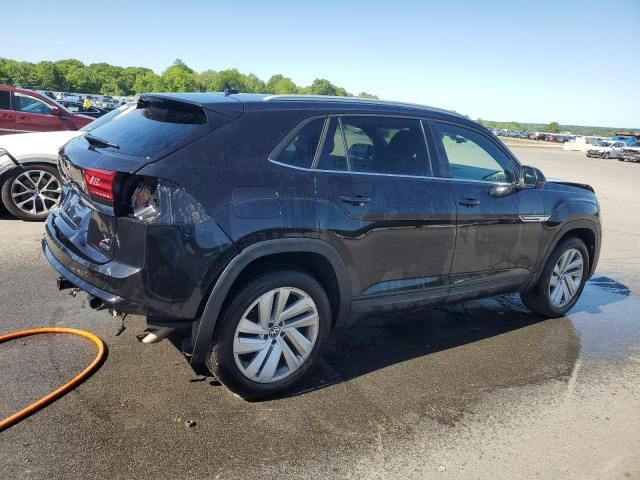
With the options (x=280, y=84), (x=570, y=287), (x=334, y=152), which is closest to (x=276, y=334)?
(x=334, y=152)

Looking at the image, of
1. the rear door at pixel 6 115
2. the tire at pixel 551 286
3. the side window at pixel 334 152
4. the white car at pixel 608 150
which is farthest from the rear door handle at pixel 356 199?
the white car at pixel 608 150

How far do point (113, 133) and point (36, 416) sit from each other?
1.74 m

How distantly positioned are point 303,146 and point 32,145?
5.15m

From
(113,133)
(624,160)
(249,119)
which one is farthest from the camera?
(624,160)

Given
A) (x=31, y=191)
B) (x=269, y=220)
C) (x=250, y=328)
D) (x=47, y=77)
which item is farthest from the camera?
(x=47, y=77)

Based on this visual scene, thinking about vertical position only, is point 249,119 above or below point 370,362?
above

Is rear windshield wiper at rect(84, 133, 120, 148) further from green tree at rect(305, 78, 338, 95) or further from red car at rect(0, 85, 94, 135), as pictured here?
green tree at rect(305, 78, 338, 95)

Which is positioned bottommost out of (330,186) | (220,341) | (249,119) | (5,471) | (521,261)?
(5,471)

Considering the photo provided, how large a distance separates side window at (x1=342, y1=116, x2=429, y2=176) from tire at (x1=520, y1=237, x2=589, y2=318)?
1.92 meters

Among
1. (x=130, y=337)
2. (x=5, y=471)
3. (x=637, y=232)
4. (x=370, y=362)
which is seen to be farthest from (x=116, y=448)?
(x=637, y=232)

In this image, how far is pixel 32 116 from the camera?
9875mm

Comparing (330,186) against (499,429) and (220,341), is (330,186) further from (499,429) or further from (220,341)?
(499,429)

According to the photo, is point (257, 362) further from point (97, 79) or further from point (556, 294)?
point (97, 79)

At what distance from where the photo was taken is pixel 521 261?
4613 millimetres
